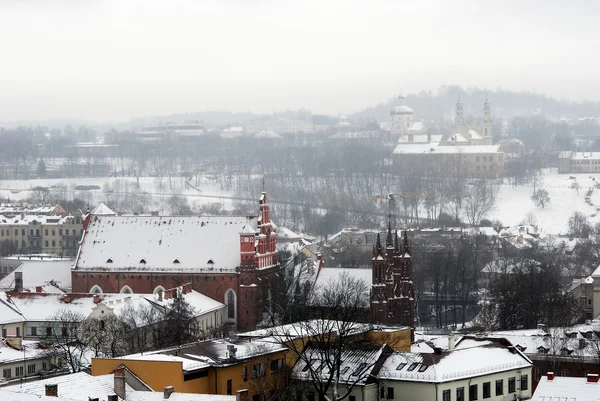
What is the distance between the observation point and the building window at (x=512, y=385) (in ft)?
163

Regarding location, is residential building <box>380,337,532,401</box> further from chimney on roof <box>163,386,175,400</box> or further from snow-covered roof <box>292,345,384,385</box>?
chimney on roof <box>163,386,175,400</box>

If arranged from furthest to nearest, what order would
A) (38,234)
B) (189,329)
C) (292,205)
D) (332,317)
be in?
(292,205)
(38,234)
(189,329)
(332,317)

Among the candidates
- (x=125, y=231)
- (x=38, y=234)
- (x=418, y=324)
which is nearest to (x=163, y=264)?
(x=125, y=231)

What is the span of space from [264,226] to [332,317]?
22.9 meters

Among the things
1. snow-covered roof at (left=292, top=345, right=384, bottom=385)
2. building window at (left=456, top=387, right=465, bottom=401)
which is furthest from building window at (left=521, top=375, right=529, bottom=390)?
snow-covered roof at (left=292, top=345, right=384, bottom=385)

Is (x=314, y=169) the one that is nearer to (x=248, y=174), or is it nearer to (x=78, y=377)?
(x=248, y=174)

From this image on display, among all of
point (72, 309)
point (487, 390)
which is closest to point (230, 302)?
point (72, 309)

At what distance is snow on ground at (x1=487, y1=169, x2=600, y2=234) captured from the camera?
143m

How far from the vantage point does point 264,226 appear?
80438 mm

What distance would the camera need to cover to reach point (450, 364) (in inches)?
1901

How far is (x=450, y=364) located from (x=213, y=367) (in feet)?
22.7

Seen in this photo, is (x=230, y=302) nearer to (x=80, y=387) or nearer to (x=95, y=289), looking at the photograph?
(x=95, y=289)

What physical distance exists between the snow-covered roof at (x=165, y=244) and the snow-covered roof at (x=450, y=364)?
3085 cm

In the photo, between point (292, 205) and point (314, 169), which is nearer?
point (292, 205)
